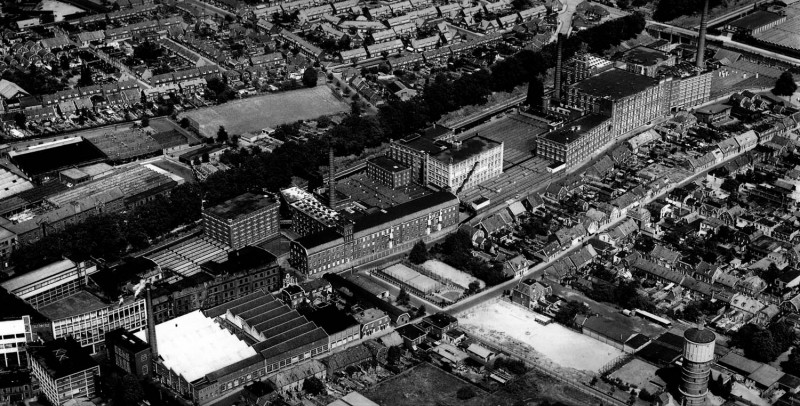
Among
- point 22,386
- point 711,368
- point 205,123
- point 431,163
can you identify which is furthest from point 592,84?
point 22,386

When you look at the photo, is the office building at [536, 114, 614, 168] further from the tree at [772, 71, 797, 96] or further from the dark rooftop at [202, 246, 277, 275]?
the dark rooftop at [202, 246, 277, 275]

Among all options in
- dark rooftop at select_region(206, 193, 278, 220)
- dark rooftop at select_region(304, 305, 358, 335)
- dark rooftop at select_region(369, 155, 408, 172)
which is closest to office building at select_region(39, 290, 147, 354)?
dark rooftop at select_region(304, 305, 358, 335)

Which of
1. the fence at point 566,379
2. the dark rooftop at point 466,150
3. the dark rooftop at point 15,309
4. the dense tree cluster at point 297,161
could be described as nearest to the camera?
the fence at point 566,379

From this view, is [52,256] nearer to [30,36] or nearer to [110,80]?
[110,80]

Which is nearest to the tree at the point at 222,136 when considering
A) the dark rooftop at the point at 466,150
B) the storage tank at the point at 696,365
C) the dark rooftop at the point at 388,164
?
the dark rooftop at the point at 388,164

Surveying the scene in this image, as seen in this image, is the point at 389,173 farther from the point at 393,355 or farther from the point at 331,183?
the point at 393,355

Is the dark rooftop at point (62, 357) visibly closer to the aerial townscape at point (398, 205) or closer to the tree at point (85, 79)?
the aerial townscape at point (398, 205)

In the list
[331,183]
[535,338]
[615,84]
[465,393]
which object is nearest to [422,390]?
[465,393]
